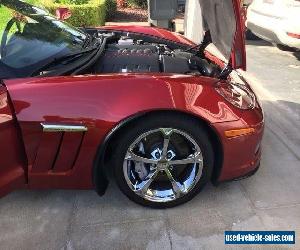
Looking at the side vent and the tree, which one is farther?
the tree

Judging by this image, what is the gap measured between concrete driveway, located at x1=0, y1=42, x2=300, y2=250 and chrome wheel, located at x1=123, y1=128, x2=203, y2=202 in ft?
0.51

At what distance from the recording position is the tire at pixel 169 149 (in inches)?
100

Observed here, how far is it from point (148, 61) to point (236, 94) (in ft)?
2.43

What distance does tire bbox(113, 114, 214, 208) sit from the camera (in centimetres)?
255

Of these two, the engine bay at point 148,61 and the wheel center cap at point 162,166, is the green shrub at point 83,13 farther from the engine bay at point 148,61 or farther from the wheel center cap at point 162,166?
the wheel center cap at point 162,166

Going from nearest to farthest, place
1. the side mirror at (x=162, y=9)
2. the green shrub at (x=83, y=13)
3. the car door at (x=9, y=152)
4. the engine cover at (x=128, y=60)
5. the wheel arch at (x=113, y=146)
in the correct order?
the car door at (x=9, y=152), the wheel arch at (x=113, y=146), the engine cover at (x=128, y=60), the side mirror at (x=162, y=9), the green shrub at (x=83, y=13)

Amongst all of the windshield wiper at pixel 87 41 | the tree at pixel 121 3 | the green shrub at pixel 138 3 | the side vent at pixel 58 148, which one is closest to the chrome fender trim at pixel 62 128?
the side vent at pixel 58 148

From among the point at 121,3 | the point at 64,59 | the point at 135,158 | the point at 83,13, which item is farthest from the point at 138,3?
the point at 135,158

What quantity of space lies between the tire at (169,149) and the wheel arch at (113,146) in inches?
1.0

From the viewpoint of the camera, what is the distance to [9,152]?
8.10 ft

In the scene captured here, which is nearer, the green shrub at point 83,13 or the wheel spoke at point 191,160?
the wheel spoke at point 191,160

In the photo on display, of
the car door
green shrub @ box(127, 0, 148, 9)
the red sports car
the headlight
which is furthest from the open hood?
green shrub @ box(127, 0, 148, 9)

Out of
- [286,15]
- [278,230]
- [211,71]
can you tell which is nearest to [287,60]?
[286,15]

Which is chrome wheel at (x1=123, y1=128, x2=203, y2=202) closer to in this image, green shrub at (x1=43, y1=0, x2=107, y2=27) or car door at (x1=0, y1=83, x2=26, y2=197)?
car door at (x1=0, y1=83, x2=26, y2=197)
